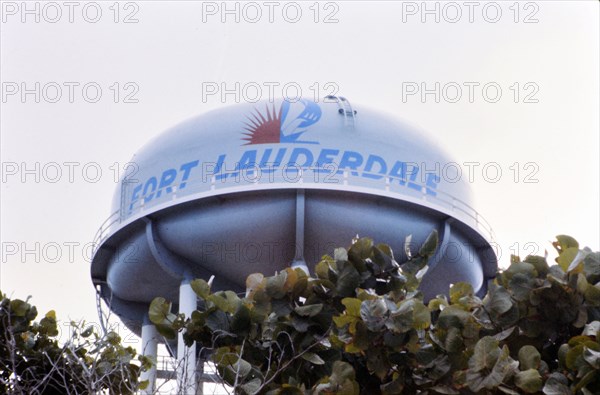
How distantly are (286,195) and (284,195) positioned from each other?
0.12ft

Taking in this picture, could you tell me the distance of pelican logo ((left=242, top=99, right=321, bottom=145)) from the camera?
18797 millimetres

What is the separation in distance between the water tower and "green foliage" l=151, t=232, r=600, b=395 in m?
11.4

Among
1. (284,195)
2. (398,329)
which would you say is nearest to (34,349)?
(398,329)

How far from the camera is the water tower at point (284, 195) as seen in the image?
18.5 meters

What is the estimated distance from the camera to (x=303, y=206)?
722 inches

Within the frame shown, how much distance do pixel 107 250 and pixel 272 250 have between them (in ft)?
13.5

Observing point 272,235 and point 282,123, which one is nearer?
point 272,235

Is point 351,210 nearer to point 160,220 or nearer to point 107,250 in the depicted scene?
point 160,220

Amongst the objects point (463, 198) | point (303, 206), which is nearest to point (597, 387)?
point (303, 206)

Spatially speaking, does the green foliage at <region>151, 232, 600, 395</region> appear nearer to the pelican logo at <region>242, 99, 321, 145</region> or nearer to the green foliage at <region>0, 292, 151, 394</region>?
the green foliage at <region>0, 292, 151, 394</region>

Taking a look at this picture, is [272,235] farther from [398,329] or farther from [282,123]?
[398,329]

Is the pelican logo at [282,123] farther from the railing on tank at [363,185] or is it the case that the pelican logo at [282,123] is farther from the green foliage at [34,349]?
the green foliage at [34,349]

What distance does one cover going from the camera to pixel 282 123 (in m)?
18.9

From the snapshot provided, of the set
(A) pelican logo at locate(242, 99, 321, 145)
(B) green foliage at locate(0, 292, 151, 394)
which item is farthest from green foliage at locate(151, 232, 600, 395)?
(A) pelican logo at locate(242, 99, 321, 145)
